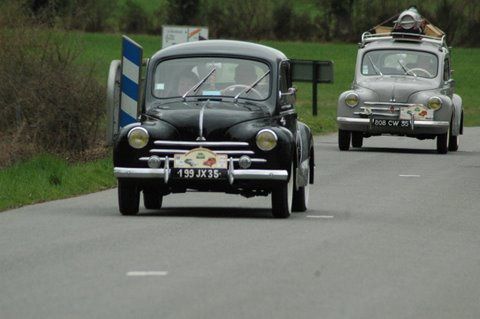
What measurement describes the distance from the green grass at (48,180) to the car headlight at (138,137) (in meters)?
1.78

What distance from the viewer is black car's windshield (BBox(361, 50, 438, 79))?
30.5 metres

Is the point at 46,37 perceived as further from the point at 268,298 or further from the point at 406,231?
the point at 268,298

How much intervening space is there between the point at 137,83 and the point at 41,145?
342cm

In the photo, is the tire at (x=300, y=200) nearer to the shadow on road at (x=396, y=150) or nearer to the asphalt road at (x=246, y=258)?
the asphalt road at (x=246, y=258)

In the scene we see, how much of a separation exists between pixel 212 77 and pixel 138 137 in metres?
1.57

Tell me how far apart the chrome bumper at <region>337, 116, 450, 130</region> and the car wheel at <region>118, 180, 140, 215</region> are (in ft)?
44.4

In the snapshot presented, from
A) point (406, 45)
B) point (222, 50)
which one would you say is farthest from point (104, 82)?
point (222, 50)

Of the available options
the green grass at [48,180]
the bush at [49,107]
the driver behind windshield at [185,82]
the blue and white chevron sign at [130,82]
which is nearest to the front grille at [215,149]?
the driver behind windshield at [185,82]

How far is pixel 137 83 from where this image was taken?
22.4 meters

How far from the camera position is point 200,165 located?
15633mm

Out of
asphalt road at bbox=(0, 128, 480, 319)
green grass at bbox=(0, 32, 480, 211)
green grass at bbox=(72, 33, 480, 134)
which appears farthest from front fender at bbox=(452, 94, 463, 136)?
green grass at bbox=(72, 33, 480, 134)

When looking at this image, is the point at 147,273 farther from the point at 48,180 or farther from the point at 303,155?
the point at 48,180

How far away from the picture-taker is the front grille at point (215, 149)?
1575 cm

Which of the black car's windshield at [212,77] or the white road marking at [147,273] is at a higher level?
the black car's windshield at [212,77]
